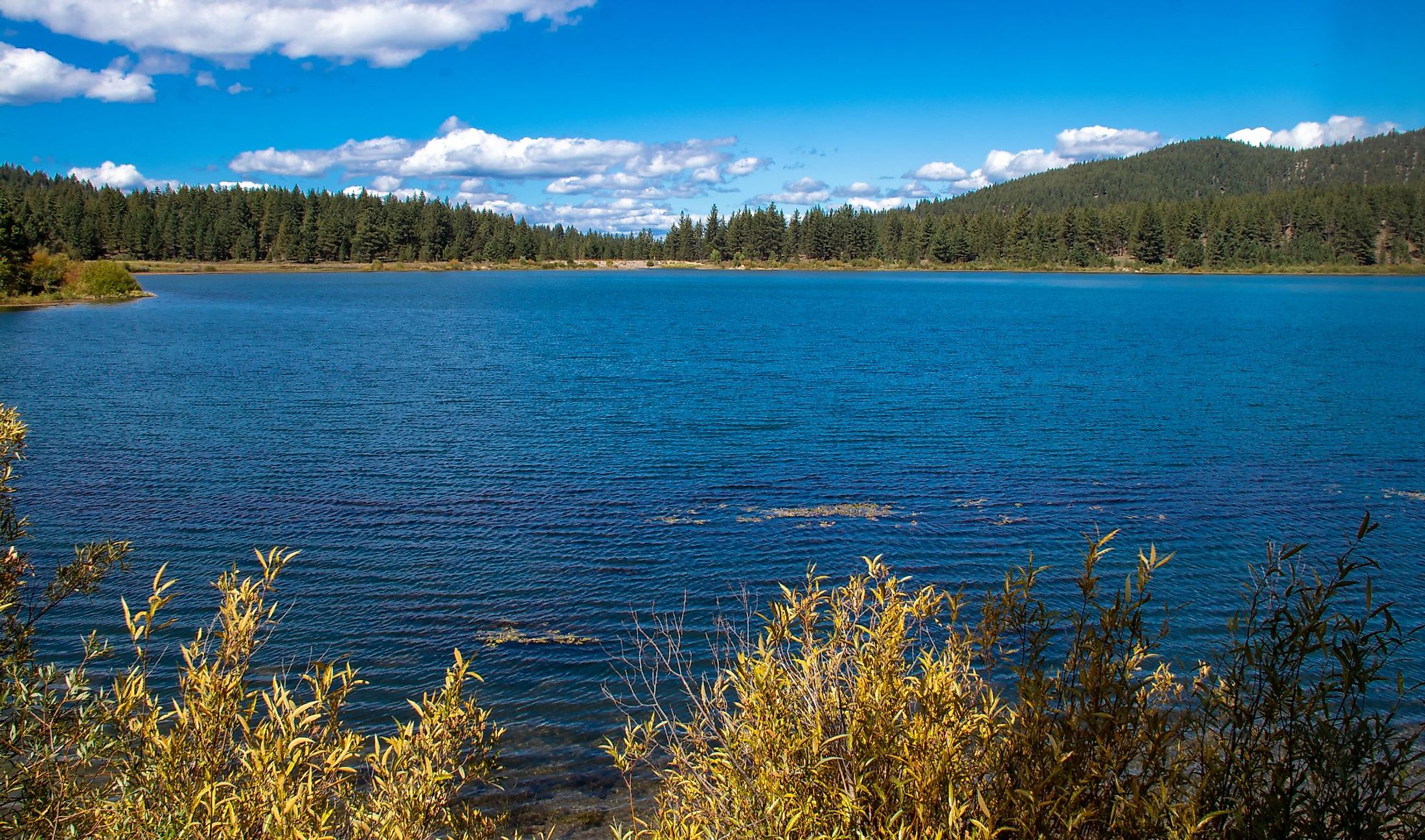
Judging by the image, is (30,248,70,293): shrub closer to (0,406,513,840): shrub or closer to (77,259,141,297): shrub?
(77,259,141,297): shrub

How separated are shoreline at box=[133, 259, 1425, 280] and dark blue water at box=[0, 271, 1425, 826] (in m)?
104

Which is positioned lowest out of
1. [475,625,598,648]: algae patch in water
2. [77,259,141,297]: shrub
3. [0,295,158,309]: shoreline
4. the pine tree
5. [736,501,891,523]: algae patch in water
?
[475,625,598,648]: algae patch in water

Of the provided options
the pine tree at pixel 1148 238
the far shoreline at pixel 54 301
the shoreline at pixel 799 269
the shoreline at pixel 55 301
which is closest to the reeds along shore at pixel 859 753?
the shoreline at pixel 55 301

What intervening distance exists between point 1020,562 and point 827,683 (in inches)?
449

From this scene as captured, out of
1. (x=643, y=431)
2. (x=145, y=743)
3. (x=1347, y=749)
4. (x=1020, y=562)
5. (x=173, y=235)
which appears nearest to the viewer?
(x=145, y=743)

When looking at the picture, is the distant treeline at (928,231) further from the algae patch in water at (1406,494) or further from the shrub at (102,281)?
the algae patch in water at (1406,494)

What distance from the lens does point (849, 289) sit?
118m

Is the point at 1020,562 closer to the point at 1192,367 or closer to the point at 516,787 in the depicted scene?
the point at 516,787

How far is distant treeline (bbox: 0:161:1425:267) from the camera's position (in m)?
150

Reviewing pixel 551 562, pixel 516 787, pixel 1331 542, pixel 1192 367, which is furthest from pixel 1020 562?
pixel 1192 367

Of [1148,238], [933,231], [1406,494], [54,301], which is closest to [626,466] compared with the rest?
[1406,494]

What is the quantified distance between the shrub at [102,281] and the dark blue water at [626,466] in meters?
28.2

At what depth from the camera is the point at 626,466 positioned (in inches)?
931

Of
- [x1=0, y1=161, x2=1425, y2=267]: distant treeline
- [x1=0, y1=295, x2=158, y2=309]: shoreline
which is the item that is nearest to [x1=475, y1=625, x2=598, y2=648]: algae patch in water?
[x1=0, y1=295, x2=158, y2=309]: shoreline
